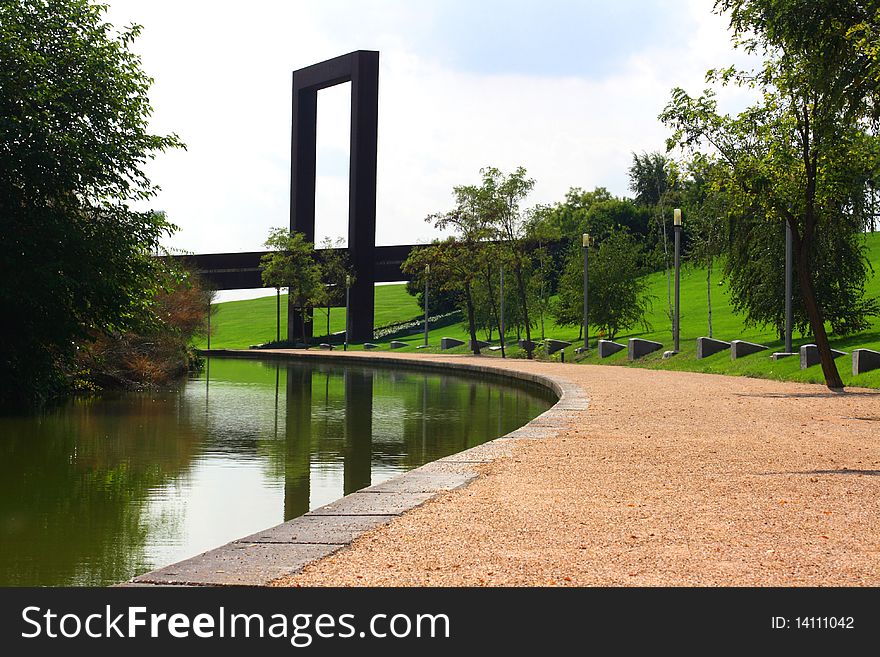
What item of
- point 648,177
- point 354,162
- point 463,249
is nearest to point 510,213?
point 463,249

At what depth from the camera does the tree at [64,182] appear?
17875 mm

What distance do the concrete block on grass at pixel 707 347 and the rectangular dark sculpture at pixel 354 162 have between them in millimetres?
35696

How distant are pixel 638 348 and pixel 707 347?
14.1ft

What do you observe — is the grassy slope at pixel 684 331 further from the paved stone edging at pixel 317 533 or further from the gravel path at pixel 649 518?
the paved stone edging at pixel 317 533

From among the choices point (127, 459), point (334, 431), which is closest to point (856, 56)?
point (334, 431)

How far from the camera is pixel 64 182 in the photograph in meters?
18.6

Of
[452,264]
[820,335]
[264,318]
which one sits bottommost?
[264,318]

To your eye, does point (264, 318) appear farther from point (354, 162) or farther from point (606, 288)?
point (606, 288)

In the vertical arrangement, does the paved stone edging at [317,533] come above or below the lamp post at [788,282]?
below

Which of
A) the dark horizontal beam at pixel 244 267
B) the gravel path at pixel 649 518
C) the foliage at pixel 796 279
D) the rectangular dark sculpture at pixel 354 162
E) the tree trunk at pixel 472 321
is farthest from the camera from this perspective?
the dark horizontal beam at pixel 244 267

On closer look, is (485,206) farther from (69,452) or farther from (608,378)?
(69,452)

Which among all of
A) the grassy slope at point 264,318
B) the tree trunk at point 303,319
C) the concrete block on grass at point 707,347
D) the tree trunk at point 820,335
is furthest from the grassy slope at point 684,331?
the tree trunk at point 303,319

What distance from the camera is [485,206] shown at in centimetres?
5122
